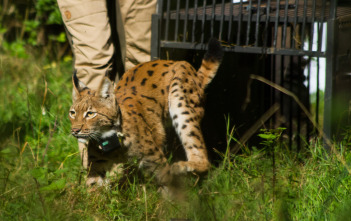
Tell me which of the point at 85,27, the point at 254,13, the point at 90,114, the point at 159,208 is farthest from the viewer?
the point at 85,27

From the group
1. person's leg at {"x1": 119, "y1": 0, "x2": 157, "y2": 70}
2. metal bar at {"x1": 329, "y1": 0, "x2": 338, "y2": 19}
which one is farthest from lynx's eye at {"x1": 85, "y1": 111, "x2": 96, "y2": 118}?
metal bar at {"x1": 329, "y1": 0, "x2": 338, "y2": 19}

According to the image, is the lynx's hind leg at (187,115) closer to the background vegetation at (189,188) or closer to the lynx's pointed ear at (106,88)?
the background vegetation at (189,188)

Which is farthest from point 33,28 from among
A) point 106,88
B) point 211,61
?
point 106,88

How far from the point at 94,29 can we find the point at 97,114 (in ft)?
2.95

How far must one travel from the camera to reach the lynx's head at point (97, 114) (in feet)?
11.2

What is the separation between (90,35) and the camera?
407 cm

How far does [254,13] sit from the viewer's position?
3.79 metres

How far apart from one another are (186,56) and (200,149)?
1.12m

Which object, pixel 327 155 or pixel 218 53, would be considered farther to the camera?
pixel 218 53

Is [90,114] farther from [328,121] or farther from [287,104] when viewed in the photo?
[287,104]

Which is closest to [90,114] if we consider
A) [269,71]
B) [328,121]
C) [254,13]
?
[254,13]

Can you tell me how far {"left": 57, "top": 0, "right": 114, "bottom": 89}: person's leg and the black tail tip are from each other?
2.72 ft

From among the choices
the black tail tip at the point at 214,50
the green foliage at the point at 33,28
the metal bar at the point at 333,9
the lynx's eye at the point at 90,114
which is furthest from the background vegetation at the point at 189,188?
the green foliage at the point at 33,28

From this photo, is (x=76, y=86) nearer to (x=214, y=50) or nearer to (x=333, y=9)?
(x=214, y=50)
